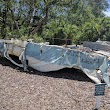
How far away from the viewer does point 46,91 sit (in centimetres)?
580

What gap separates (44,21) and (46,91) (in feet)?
50.7

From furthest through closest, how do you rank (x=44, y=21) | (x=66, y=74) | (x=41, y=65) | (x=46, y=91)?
1. (x=44, y=21)
2. (x=41, y=65)
3. (x=66, y=74)
4. (x=46, y=91)

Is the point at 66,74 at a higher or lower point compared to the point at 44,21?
lower

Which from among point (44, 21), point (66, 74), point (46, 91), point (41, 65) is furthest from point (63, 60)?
point (44, 21)

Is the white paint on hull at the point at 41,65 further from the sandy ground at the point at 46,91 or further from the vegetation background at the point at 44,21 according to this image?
the vegetation background at the point at 44,21

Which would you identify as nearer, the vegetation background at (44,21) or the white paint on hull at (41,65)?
the white paint on hull at (41,65)

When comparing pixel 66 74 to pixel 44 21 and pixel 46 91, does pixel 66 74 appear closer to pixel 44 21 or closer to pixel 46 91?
pixel 46 91

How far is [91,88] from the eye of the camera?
6.40 m

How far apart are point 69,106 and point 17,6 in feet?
53.4

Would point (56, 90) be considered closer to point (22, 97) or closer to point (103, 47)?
point (22, 97)

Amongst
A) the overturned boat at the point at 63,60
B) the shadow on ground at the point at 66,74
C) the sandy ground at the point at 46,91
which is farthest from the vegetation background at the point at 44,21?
the sandy ground at the point at 46,91

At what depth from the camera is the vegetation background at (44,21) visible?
1919cm

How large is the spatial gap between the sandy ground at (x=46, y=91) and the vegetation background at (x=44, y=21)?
10.7 metres

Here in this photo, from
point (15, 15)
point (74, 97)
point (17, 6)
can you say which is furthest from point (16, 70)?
point (15, 15)
